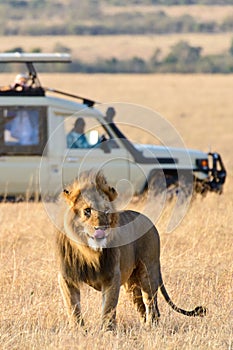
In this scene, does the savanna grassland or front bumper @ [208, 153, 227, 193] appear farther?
front bumper @ [208, 153, 227, 193]

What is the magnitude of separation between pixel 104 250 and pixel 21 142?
7.82 meters

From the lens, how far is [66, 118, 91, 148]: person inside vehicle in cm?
1427

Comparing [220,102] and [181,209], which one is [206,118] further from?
[181,209]

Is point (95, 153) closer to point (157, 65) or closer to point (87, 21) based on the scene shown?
point (157, 65)

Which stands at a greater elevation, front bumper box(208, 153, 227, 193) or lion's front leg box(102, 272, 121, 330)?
front bumper box(208, 153, 227, 193)

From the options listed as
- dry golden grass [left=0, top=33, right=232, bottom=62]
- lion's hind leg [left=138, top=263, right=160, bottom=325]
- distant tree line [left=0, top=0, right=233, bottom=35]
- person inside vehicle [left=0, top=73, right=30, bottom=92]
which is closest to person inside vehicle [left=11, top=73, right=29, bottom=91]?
person inside vehicle [left=0, top=73, right=30, bottom=92]

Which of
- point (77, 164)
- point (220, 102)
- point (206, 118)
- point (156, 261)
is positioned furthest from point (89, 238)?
point (220, 102)

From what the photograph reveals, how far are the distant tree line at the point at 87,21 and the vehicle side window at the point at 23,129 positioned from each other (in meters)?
62.1

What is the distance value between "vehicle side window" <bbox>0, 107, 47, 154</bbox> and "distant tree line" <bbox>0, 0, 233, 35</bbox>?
62118 millimetres

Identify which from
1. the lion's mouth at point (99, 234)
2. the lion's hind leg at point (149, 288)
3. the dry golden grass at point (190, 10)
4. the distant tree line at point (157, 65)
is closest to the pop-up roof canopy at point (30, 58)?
the lion's hind leg at point (149, 288)

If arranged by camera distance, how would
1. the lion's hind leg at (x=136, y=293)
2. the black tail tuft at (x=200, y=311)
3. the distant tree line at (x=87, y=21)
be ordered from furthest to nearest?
the distant tree line at (x=87, y=21) < the lion's hind leg at (x=136, y=293) < the black tail tuft at (x=200, y=311)

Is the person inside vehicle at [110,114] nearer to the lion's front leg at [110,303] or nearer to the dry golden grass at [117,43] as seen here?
the lion's front leg at [110,303]

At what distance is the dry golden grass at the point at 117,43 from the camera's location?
6638 centimetres

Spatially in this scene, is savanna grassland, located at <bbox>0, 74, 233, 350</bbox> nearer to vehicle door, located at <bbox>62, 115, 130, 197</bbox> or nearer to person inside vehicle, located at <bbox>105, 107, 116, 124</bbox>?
vehicle door, located at <bbox>62, 115, 130, 197</bbox>
